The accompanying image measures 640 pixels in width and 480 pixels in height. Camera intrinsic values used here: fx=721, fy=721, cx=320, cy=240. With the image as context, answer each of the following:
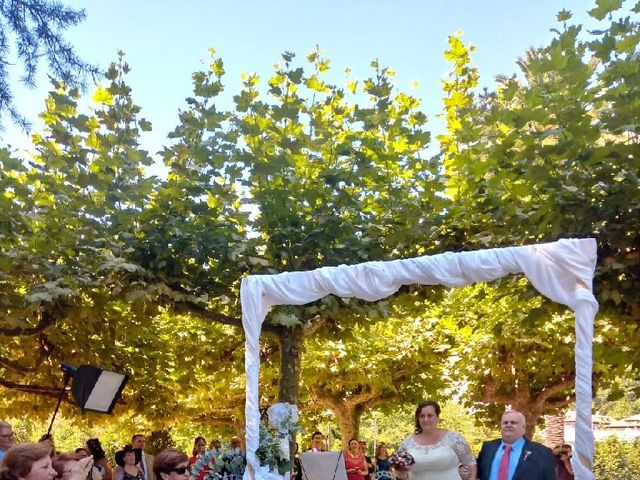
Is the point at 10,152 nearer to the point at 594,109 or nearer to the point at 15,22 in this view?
the point at 15,22

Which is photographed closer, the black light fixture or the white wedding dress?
the white wedding dress

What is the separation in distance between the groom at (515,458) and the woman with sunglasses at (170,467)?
241cm

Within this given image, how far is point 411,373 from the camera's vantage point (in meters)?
16.2

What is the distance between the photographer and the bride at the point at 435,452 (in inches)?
225

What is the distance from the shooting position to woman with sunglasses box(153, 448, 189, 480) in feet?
13.1

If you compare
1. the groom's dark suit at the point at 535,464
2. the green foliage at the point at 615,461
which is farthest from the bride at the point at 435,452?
the green foliage at the point at 615,461

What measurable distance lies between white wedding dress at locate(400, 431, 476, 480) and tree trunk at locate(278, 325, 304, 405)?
3041mm

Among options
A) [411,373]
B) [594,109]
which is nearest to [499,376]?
[411,373]

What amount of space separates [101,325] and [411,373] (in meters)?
7.72

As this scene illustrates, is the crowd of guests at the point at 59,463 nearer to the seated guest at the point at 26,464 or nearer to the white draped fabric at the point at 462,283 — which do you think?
the seated guest at the point at 26,464

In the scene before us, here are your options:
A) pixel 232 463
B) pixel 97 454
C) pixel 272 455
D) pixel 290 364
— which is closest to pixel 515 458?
pixel 272 455

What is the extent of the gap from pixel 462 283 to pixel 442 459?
141 centimetres

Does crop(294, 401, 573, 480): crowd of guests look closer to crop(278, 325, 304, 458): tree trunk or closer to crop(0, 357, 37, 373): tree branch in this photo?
crop(278, 325, 304, 458): tree trunk

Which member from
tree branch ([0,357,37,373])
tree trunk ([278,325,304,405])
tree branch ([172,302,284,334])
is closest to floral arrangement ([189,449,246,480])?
tree trunk ([278,325,304,405])
